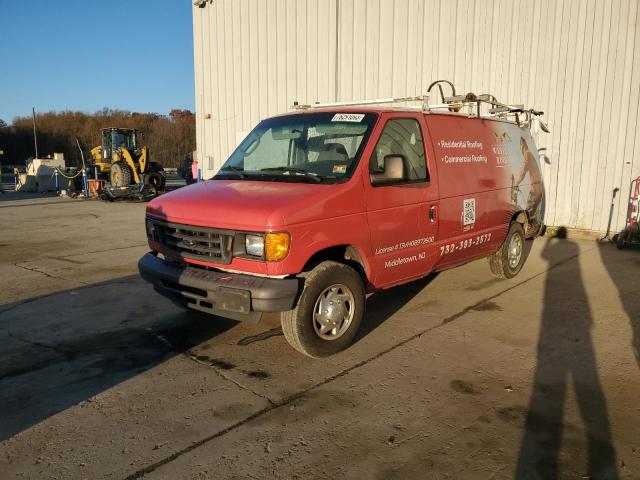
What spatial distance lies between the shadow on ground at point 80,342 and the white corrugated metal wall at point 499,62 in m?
8.20

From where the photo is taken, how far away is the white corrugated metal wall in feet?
32.1

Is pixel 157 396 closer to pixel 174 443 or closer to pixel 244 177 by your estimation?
pixel 174 443

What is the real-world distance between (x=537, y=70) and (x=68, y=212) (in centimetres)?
1434

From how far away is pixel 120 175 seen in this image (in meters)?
21.3

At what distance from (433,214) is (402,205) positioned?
0.54 m

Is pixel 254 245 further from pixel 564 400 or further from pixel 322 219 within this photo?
pixel 564 400

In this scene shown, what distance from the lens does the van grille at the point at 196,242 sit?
4148mm

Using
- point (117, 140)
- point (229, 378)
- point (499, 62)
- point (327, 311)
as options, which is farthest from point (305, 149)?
point (117, 140)

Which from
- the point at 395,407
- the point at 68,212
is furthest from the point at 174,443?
the point at 68,212

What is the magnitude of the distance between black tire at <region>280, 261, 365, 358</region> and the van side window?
3.28 feet

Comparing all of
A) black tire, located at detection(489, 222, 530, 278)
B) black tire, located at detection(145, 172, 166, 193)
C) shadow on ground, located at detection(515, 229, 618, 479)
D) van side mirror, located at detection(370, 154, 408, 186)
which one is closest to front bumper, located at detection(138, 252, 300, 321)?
van side mirror, located at detection(370, 154, 408, 186)

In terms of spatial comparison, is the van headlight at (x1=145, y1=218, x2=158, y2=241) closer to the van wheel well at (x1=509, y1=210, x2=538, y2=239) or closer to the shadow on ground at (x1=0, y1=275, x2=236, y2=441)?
the shadow on ground at (x1=0, y1=275, x2=236, y2=441)

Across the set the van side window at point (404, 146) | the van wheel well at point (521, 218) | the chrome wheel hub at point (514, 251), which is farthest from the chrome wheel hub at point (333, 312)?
the van wheel well at point (521, 218)

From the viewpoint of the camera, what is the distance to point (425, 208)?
16.8 feet
